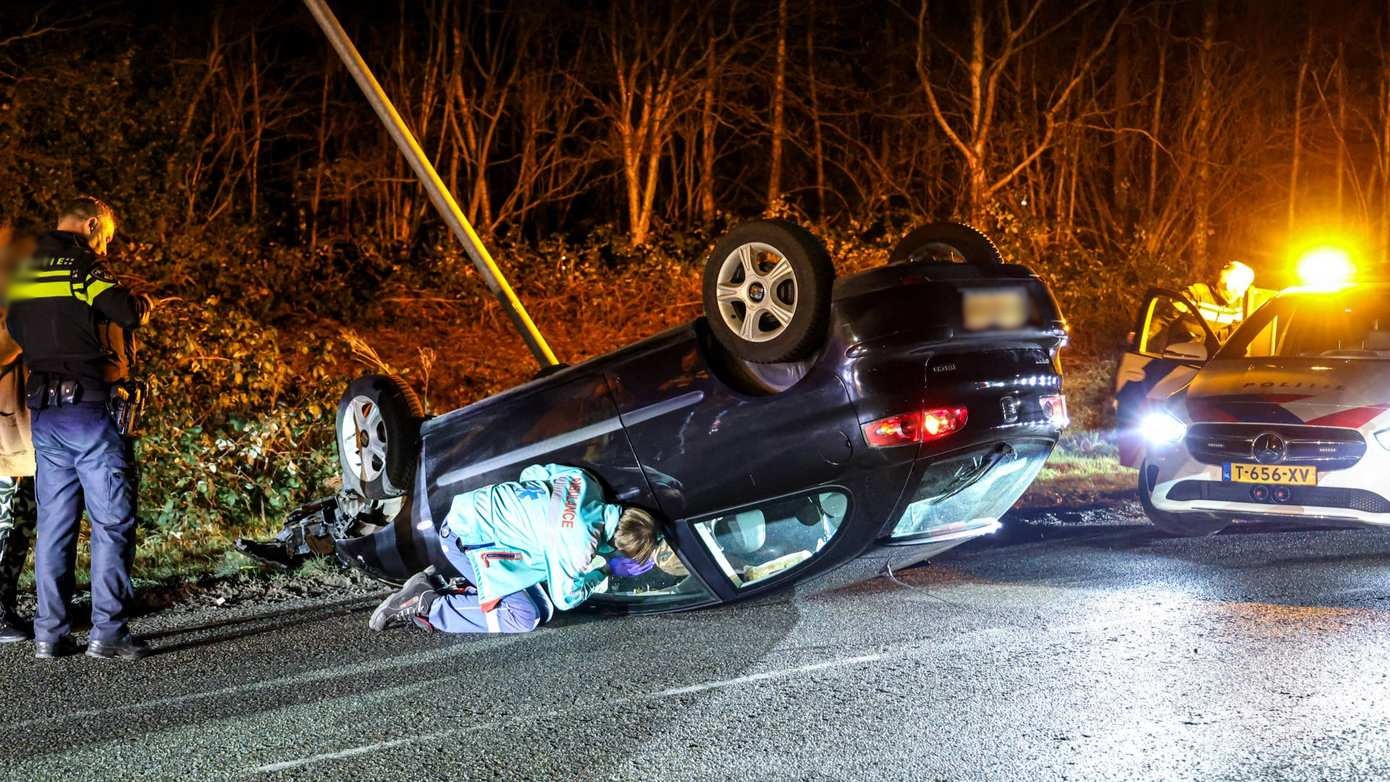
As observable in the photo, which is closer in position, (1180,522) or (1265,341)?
(1180,522)

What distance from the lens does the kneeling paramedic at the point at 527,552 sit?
16.9 ft

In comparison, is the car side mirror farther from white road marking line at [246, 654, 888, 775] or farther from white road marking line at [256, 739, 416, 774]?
white road marking line at [256, 739, 416, 774]

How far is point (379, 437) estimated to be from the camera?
6.03 m

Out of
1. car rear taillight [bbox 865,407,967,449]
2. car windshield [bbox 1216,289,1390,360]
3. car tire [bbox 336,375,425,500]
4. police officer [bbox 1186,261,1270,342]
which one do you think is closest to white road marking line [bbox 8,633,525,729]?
car tire [bbox 336,375,425,500]

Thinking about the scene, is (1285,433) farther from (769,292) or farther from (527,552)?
(527,552)

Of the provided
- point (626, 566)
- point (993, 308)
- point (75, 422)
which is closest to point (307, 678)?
point (626, 566)

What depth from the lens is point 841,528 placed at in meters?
5.11

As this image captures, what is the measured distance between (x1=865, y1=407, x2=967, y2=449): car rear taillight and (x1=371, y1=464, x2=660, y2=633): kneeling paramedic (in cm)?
96

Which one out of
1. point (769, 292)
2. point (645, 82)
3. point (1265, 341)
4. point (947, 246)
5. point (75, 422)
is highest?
point (645, 82)

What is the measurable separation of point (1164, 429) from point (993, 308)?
3.05m

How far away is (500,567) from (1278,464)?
165 inches

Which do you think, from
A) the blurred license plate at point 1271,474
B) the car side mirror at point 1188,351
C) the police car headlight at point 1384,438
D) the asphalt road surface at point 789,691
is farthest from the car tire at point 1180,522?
the asphalt road surface at point 789,691

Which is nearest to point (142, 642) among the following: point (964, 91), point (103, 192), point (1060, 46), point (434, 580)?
point (434, 580)

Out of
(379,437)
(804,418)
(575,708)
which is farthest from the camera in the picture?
(379,437)
